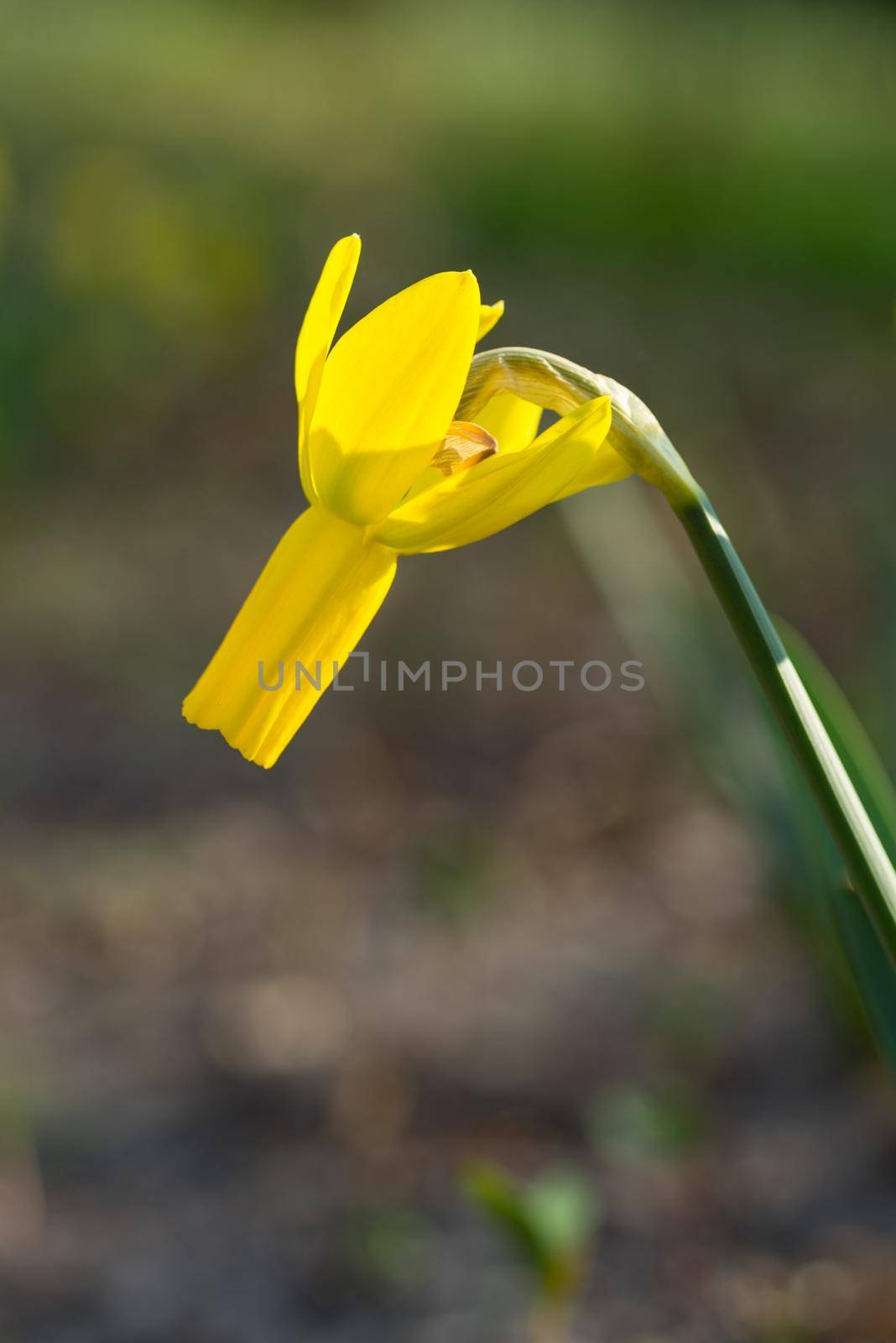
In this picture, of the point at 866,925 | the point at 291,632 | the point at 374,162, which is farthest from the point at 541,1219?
the point at 374,162

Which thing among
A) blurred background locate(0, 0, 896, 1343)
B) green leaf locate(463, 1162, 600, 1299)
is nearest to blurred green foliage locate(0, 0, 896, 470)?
blurred background locate(0, 0, 896, 1343)

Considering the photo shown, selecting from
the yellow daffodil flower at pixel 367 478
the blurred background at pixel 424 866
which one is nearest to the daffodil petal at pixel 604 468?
the yellow daffodil flower at pixel 367 478

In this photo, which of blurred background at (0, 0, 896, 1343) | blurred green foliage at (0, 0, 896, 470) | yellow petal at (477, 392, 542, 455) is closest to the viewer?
yellow petal at (477, 392, 542, 455)

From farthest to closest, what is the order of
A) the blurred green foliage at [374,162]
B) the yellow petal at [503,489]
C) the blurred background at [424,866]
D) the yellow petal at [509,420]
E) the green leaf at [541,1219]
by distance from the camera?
the blurred green foliage at [374,162], the blurred background at [424,866], the green leaf at [541,1219], the yellow petal at [509,420], the yellow petal at [503,489]

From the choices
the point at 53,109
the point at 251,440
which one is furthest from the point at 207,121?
the point at 251,440

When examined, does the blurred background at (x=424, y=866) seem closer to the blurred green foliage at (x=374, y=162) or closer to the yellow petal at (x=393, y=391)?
the blurred green foliage at (x=374, y=162)

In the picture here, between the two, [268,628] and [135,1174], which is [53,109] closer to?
[135,1174]

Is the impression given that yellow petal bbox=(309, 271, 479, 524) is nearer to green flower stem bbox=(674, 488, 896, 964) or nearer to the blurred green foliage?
green flower stem bbox=(674, 488, 896, 964)

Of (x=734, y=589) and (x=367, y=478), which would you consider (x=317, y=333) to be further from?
(x=734, y=589)
